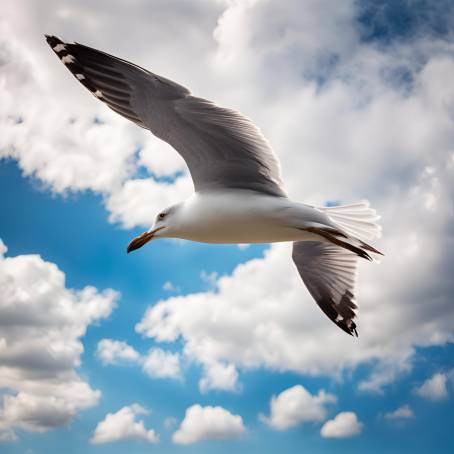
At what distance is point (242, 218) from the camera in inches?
181

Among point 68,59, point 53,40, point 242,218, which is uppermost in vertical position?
point 53,40

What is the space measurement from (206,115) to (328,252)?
241 cm

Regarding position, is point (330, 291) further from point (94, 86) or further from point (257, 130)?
point (94, 86)

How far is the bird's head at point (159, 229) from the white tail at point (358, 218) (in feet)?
3.80

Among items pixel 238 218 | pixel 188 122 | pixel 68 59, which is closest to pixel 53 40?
pixel 68 59

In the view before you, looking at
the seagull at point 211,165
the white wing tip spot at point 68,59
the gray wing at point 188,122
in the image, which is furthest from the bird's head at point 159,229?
the white wing tip spot at point 68,59

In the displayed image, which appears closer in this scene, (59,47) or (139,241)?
(59,47)

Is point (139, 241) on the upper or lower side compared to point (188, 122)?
lower

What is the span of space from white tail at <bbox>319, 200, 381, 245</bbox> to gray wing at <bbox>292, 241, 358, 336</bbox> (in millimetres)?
919

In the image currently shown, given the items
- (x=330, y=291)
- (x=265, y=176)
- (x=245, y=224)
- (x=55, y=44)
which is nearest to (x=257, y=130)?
(x=265, y=176)

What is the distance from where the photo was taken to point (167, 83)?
4.30 m

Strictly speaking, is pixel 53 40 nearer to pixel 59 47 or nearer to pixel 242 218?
pixel 59 47

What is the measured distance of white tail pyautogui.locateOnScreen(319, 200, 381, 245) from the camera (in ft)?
16.3

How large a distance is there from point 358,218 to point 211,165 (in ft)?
4.44
